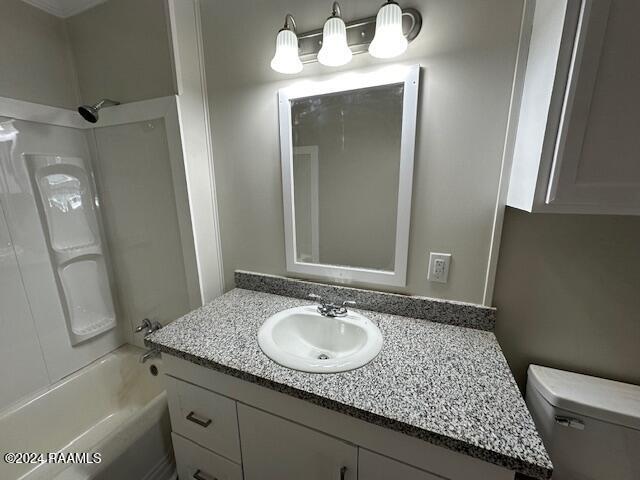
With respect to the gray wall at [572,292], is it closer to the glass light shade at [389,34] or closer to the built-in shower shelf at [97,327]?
the glass light shade at [389,34]

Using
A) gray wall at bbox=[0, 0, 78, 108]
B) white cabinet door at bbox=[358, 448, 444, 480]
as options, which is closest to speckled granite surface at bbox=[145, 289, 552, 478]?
white cabinet door at bbox=[358, 448, 444, 480]

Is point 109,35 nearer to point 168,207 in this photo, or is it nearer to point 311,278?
point 168,207

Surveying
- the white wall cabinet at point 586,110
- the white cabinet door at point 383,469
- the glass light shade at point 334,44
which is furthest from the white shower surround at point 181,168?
the white wall cabinet at point 586,110

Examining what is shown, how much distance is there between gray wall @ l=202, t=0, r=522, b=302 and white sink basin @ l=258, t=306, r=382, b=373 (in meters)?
0.27

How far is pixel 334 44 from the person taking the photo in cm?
91

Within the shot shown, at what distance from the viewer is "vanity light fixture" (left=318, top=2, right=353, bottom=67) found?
88cm

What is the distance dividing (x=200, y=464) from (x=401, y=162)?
1.42 m

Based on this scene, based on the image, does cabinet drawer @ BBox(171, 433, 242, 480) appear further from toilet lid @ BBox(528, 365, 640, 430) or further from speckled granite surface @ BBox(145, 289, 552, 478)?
toilet lid @ BBox(528, 365, 640, 430)

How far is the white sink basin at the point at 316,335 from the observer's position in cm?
91

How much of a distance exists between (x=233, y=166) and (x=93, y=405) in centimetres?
162

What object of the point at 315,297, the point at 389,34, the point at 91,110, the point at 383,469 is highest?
the point at 389,34

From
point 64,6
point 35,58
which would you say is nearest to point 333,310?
point 35,58

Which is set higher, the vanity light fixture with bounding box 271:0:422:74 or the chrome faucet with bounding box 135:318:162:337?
the vanity light fixture with bounding box 271:0:422:74

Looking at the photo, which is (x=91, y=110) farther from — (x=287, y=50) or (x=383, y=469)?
(x=383, y=469)
